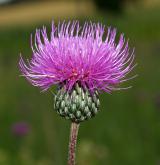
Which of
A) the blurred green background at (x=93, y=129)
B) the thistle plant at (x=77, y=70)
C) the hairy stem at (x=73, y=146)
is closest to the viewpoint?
the hairy stem at (x=73, y=146)

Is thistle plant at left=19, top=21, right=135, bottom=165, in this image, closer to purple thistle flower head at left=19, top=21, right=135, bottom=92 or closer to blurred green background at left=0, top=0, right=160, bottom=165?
purple thistle flower head at left=19, top=21, right=135, bottom=92

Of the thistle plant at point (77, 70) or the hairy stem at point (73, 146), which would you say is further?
the thistle plant at point (77, 70)

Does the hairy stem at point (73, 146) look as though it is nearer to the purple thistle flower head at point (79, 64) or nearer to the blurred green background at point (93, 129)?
the purple thistle flower head at point (79, 64)

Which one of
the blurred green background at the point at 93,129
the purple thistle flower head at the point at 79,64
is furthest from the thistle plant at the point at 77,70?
the blurred green background at the point at 93,129

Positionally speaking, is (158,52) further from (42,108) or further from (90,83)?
(90,83)

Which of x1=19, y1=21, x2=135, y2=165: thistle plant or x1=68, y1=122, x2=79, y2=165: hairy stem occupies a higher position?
x1=19, y1=21, x2=135, y2=165: thistle plant

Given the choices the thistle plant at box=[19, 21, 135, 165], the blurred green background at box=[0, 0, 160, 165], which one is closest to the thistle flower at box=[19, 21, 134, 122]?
the thistle plant at box=[19, 21, 135, 165]

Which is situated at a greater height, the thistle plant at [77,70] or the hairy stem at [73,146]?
the thistle plant at [77,70]

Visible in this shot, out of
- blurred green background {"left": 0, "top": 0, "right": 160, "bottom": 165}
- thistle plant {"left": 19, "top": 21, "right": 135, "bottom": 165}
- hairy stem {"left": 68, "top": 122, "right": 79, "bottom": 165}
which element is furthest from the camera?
blurred green background {"left": 0, "top": 0, "right": 160, "bottom": 165}

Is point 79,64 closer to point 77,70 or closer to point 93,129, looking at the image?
point 77,70
